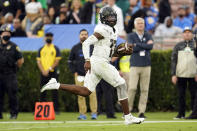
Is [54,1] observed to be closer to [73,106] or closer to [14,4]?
[14,4]

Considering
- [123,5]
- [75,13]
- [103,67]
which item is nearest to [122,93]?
[103,67]

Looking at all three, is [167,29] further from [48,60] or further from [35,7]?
[48,60]

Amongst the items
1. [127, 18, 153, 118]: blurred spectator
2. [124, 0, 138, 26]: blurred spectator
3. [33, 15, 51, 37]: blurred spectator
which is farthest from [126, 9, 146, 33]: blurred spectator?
[127, 18, 153, 118]: blurred spectator

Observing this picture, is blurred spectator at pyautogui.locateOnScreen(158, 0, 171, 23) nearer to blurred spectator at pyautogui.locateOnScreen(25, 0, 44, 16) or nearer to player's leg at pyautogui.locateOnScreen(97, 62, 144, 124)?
blurred spectator at pyautogui.locateOnScreen(25, 0, 44, 16)

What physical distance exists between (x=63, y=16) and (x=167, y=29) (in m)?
3.42

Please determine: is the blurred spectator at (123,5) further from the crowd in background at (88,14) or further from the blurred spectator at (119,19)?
the blurred spectator at (119,19)

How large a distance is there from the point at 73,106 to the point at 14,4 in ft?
19.3

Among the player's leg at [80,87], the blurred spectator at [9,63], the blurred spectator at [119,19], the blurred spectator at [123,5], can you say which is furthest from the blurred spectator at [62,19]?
Result: the player's leg at [80,87]

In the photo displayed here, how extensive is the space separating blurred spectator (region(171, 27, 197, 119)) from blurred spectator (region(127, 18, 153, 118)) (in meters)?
0.71

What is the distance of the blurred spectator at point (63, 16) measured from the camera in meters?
22.6

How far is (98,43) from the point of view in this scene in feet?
44.7

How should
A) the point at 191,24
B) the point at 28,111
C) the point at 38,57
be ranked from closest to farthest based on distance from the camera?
the point at 38,57 → the point at 28,111 → the point at 191,24

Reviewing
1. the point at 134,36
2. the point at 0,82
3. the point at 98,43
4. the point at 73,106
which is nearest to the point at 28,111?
the point at 73,106

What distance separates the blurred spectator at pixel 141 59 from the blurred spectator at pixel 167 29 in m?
4.32
